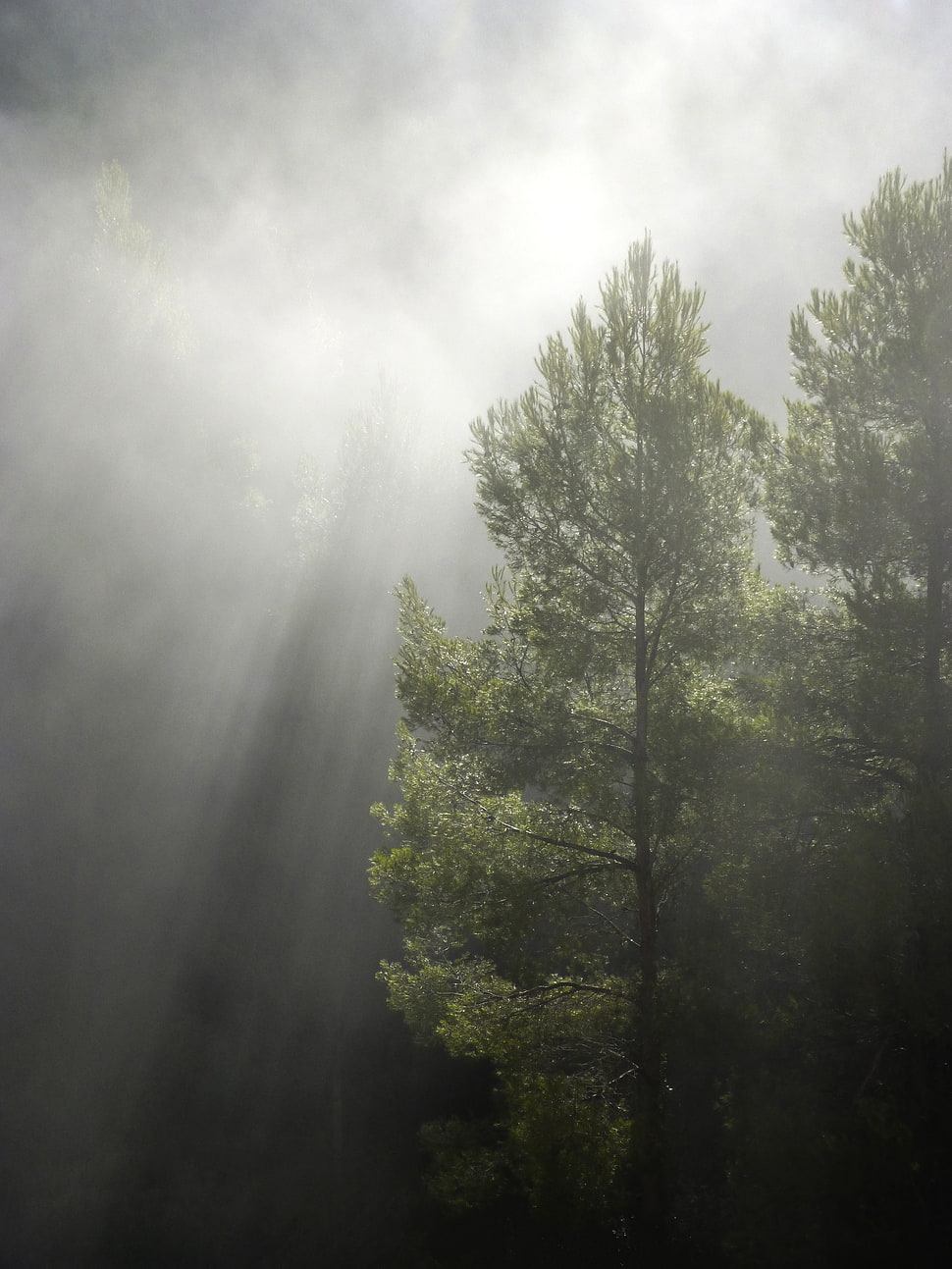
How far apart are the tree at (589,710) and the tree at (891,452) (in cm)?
52

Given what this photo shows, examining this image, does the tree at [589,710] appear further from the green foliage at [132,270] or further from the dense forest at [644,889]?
the green foliage at [132,270]

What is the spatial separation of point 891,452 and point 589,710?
288cm

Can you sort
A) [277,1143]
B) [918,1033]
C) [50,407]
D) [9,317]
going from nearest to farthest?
[918,1033], [277,1143], [50,407], [9,317]

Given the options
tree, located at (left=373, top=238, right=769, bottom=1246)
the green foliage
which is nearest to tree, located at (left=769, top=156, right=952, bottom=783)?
tree, located at (left=373, top=238, right=769, bottom=1246)

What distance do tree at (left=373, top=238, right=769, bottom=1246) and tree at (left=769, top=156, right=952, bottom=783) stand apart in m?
0.52

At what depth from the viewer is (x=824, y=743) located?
5086 millimetres

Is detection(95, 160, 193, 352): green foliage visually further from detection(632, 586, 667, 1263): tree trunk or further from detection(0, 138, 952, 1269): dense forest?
detection(632, 586, 667, 1263): tree trunk

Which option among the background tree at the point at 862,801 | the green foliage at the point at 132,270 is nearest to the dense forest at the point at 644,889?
the background tree at the point at 862,801

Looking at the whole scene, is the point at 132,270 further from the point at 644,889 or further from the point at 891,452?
the point at 644,889

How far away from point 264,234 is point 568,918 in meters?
34.6

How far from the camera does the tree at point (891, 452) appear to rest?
4.83 metres

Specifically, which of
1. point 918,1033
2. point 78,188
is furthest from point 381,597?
point 78,188

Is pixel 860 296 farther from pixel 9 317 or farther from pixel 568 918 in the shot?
pixel 9 317

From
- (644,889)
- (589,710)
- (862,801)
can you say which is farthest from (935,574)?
(644,889)
